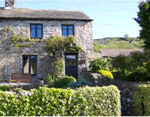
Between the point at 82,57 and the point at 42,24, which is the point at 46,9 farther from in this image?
the point at 82,57

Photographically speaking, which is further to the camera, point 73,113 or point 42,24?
point 42,24

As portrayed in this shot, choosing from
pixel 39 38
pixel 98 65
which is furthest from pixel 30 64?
pixel 98 65

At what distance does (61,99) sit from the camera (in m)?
4.73

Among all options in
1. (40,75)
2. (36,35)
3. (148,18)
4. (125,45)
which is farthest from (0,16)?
(125,45)

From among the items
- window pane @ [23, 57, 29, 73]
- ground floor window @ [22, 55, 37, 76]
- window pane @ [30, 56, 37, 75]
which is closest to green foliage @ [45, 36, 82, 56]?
window pane @ [30, 56, 37, 75]

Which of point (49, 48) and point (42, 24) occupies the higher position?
point (42, 24)

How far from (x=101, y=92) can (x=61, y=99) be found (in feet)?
4.23

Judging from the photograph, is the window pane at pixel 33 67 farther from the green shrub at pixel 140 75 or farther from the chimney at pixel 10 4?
the green shrub at pixel 140 75

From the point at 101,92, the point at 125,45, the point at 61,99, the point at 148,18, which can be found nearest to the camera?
the point at 61,99

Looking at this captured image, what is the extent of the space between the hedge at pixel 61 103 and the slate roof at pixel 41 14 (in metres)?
11.3

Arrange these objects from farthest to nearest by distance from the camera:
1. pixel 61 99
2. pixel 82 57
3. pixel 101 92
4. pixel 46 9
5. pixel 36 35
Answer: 1. pixel 46 9
2. pixel 36 35
3. pixel 82 57
4. pixel 101 92
5. pixel 61 99

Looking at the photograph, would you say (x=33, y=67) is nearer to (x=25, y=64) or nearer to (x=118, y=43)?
(x=25, y=64)

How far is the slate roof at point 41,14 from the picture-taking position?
1486 centimetres

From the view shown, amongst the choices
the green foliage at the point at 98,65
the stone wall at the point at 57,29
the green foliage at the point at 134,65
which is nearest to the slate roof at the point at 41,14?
the stone wall at the point at 57,29
